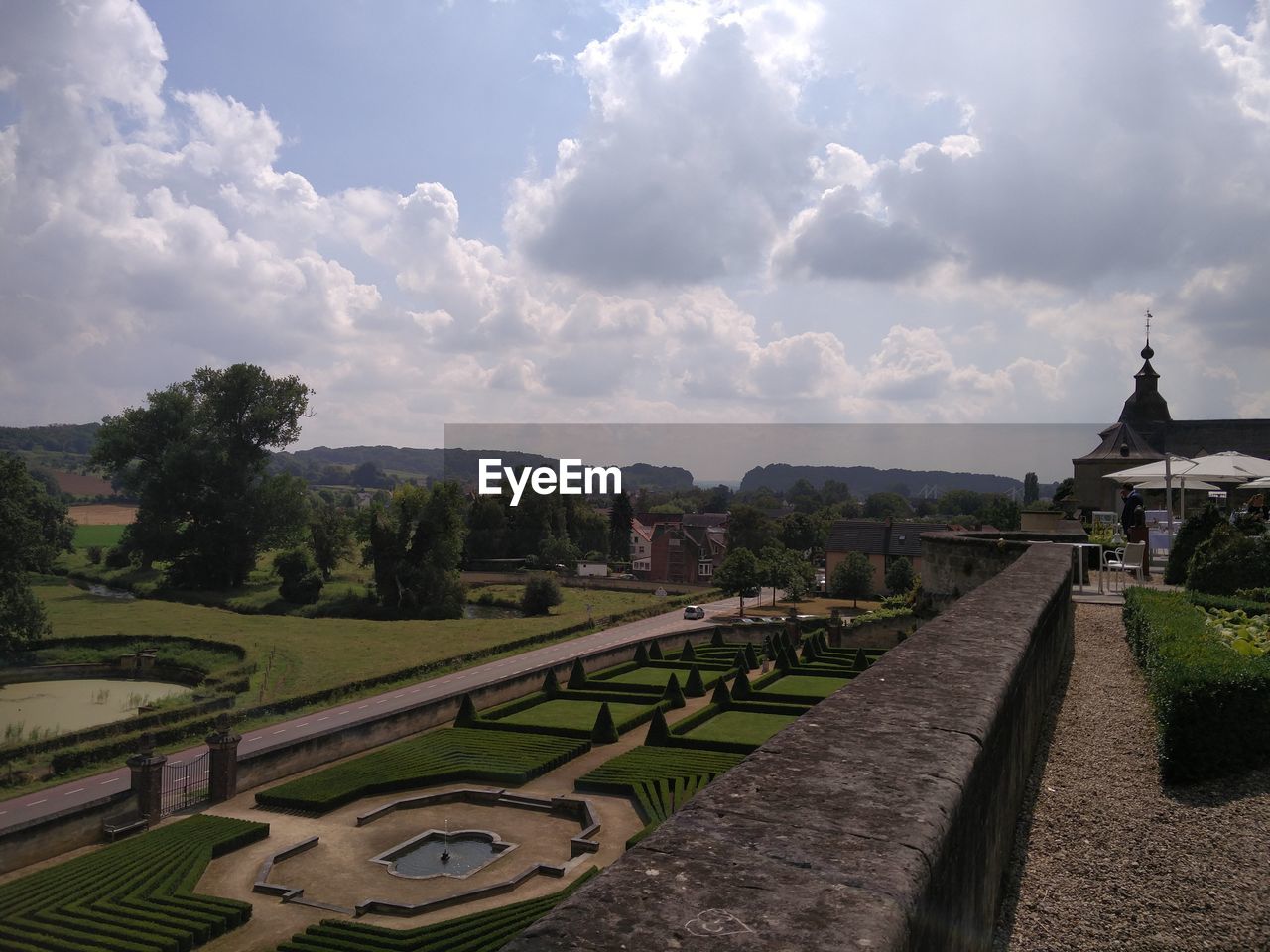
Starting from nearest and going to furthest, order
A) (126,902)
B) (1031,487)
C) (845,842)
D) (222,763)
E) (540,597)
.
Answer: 1. (845,842)
2. (126,902)
3. (222,763)
4. (540,597)
5. (1031,487)

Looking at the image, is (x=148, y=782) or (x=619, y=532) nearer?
(x=148, y=782)

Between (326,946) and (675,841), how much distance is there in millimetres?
14949

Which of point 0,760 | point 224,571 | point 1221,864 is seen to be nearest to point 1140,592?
point 1221,864

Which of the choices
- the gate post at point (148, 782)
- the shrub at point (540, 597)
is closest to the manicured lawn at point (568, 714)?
the gate post at point (148, 782)

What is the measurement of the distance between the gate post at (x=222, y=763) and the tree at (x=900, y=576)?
44.2 meters

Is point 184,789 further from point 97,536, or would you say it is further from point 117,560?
point 97,536

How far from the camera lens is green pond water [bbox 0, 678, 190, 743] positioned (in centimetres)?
3362

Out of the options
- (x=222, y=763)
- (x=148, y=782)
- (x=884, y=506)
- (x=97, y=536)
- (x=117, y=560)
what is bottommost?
(x=148, y=782)

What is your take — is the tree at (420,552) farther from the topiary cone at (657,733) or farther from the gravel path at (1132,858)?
the gravel path at (1132,858)

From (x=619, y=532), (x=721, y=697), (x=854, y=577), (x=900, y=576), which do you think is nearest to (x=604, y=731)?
(x=721, y=697)

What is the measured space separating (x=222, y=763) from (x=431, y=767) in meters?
5.19

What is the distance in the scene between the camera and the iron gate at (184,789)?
74.1 feet

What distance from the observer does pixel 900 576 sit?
192ft

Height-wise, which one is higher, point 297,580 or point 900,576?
point 900,576
